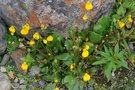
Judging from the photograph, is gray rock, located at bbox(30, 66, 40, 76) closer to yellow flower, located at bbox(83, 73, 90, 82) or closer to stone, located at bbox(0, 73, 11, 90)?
stone, located at bbox(0, 73, 11, 90)

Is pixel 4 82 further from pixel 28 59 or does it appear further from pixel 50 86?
pixel 50 86

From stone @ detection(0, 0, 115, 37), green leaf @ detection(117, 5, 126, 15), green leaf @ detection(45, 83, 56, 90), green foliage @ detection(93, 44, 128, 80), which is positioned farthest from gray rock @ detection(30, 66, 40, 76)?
green leaf @ detection(117, 5, 126, 15)

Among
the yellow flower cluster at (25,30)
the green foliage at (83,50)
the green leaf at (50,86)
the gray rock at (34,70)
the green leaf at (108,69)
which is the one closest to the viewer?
the yellow flower cluster at (25,30)

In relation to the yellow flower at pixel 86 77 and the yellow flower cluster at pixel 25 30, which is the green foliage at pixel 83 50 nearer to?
the yellow flower at pixel 86 77

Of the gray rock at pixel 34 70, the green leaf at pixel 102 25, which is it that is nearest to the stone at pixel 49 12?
the green leaf at pixel 102 25

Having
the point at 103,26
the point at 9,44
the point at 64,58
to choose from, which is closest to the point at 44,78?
the point at 64,58

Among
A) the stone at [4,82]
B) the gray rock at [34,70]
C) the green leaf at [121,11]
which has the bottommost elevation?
the stone at [4,82]
